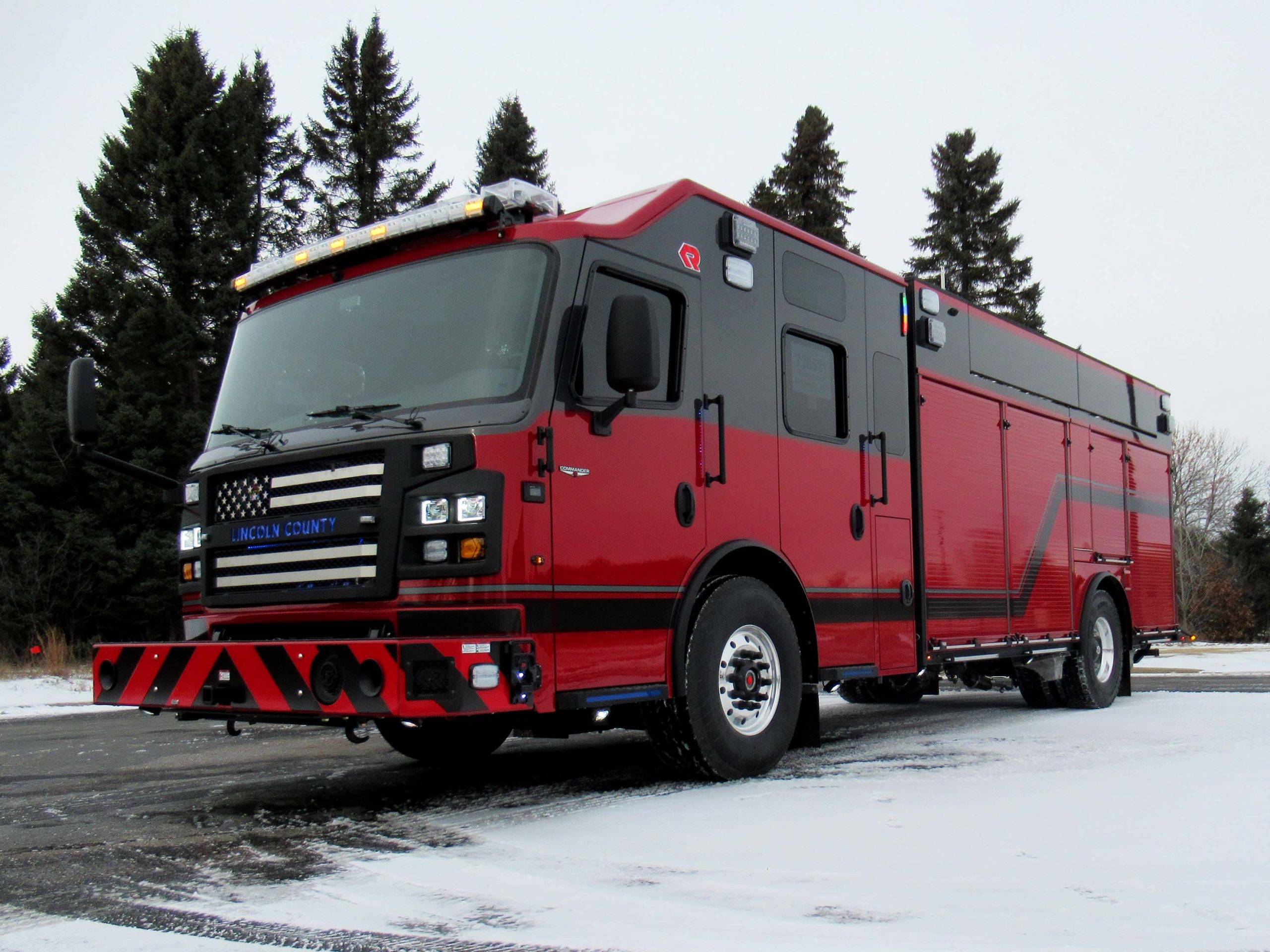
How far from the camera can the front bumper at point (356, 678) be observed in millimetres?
4625

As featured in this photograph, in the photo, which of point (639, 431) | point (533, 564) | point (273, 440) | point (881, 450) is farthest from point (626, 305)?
point (881, 450)

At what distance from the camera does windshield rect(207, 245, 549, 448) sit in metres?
5.13

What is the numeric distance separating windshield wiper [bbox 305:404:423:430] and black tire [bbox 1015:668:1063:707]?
6273 mm

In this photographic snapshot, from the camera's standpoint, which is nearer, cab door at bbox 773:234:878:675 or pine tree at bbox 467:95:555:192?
cab door at bbox 773:234:878:675

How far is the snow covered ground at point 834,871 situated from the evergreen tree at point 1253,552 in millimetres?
60431

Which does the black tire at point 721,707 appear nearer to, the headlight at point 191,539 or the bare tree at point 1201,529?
the headlight at point 191,539

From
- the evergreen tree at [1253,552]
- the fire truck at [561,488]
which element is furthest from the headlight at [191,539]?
the evergreen tree at [1253,552]

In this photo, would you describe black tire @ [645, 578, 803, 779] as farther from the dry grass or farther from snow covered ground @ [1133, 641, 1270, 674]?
the dry grass

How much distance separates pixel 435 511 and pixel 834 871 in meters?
2.03

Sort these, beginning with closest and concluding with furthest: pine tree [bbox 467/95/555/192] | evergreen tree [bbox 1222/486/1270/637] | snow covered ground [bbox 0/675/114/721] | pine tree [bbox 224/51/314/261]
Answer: snow covered ground [bbox 0/675/114/721] < pine tree [bbox 224/51/314/261] < pine tree [bbox 467/95/555/192] < evergreen tree [bbox 1222/486/1270/637]

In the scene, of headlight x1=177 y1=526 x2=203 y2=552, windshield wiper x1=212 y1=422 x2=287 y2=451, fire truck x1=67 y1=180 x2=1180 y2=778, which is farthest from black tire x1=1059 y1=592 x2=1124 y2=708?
headlight x1=177 y1=526 x2=203 y2=552

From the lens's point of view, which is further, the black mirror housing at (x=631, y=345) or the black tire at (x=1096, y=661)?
the black tire at (x=1096, y=661)

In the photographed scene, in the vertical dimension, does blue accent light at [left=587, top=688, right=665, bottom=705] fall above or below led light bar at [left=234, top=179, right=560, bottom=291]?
below

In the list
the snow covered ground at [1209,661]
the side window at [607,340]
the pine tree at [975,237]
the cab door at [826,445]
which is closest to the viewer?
the side window at [607,340]
